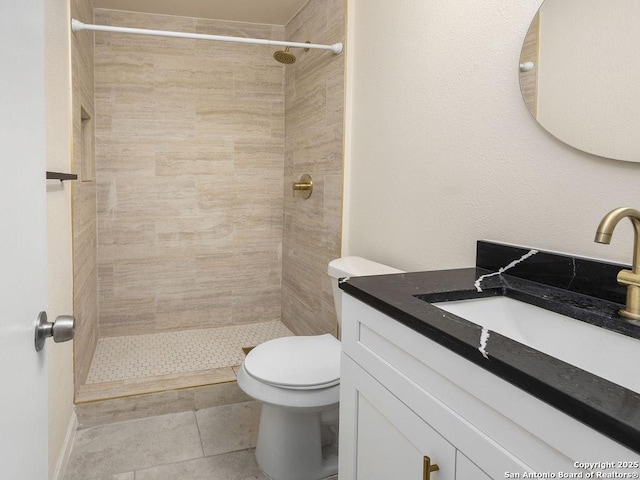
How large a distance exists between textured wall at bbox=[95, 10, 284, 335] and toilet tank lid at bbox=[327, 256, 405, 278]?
5.36 ft

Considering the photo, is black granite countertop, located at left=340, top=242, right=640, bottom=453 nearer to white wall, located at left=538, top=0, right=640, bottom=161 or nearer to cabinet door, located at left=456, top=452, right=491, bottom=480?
cabinet door, located at left=456, top=452, right=491, bottom=480

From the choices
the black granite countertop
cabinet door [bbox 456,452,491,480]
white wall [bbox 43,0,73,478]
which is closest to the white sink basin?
the black granite countertop

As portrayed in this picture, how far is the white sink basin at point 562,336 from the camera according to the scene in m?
0.89

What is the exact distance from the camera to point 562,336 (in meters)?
1.03

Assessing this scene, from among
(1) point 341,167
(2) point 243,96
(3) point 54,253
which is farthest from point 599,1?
(2) point 243,96

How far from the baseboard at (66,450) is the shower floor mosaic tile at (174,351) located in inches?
13.5

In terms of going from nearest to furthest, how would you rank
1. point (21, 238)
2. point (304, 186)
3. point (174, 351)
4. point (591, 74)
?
point (21, 238), point (591, 74), point (304, 186), point (174, 351)

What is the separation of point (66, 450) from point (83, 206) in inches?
49.0

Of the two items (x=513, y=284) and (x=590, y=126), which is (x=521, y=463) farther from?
(x=590, y=126)

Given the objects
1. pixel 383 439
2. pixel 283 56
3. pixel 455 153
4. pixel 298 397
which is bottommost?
pixel 298 397

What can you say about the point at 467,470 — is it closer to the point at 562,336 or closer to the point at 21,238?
the point at 562,336

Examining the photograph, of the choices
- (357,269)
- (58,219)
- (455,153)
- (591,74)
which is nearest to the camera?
(591,74)

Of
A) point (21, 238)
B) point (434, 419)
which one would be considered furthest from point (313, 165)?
point (21, 238)

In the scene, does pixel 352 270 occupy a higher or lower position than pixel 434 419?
higher
